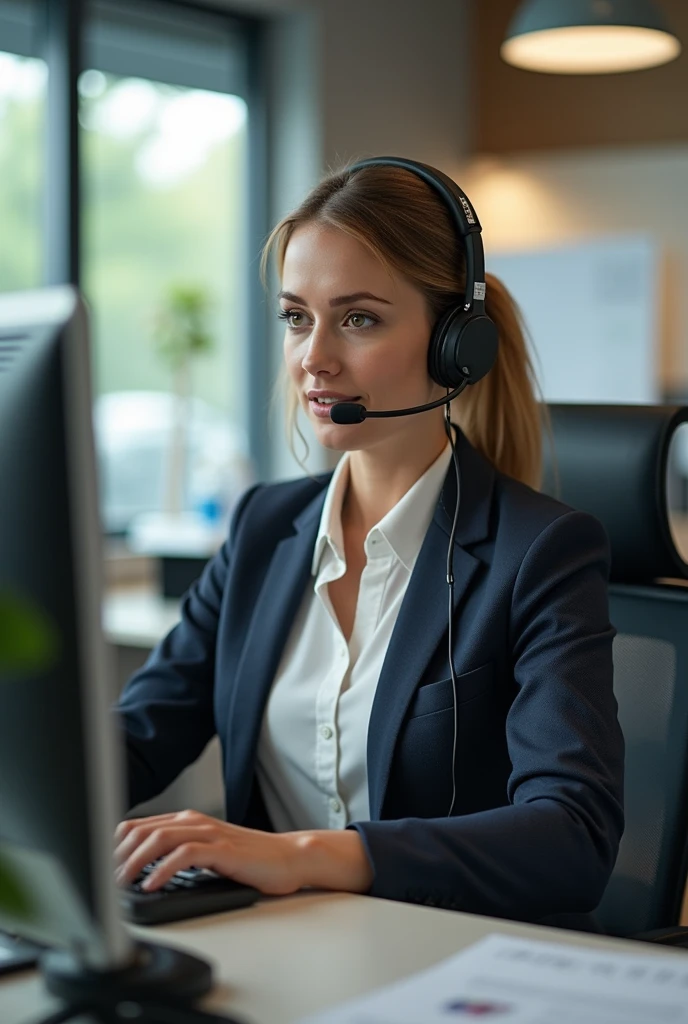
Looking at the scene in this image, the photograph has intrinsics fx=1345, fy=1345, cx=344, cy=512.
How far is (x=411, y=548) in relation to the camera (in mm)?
1465

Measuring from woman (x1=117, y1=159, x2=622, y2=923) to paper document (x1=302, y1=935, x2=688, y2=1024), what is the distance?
0.25m

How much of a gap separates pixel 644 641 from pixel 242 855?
64 cm

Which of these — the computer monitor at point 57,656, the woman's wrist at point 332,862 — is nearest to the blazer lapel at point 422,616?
the woman's wrist at point 332,862

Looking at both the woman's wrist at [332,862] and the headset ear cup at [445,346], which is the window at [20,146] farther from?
the woman's wrist at [332,862]

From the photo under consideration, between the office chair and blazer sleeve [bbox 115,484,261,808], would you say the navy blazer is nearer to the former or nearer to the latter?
blazer sleeve [bbox 115,484,261,808]

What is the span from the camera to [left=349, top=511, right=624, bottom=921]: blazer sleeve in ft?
3.58

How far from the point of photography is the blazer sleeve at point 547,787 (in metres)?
1.09

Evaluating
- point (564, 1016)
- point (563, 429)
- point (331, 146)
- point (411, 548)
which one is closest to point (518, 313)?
point (563, 429)

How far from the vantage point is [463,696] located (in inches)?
52.0

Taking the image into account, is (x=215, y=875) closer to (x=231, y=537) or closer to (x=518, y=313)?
(x=231, y=537)

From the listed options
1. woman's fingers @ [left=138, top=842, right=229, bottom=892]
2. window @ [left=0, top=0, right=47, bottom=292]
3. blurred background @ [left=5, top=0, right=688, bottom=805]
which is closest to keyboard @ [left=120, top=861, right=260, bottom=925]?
woman's fingers @ [left=138, top=842, right=229, bottom=892]

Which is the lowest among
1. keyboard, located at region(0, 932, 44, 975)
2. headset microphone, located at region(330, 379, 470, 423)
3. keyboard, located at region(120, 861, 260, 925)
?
keyboard, located at region(0, 932, 44, 975)

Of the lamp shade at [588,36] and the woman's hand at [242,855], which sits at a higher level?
the lamp shade at [588,36]

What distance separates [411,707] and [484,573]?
0.51 feet
